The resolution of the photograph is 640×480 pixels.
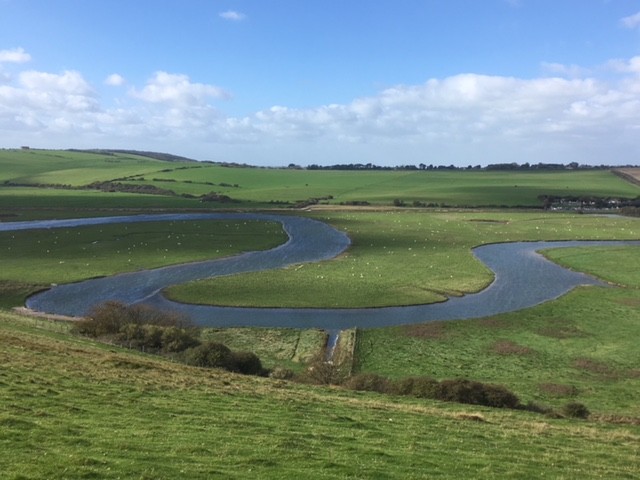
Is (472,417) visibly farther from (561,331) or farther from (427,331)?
(561,331)

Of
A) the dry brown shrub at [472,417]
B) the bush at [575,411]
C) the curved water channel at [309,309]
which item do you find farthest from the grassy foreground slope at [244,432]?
the curved water channel at [309,309]

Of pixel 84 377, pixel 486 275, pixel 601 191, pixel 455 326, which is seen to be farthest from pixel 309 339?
pixel 601 191

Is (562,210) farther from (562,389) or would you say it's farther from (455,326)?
(562,389)

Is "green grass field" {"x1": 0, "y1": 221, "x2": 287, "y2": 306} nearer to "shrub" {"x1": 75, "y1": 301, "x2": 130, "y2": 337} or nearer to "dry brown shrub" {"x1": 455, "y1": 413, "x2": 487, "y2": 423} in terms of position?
"shrub" {"x1": 75, "y1": 301, "x2": 130, "y2": 337}

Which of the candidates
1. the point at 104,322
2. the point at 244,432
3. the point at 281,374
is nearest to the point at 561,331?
the point at 281,374

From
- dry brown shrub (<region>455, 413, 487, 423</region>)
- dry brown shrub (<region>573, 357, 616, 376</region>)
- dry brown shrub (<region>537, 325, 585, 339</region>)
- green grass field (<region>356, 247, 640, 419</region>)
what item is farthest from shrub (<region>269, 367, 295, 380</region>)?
dry brown shrub (<region>537, 325, 585, 339</region>)

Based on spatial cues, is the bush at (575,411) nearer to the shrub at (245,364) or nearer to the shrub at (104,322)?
the shrub at (245,364)
